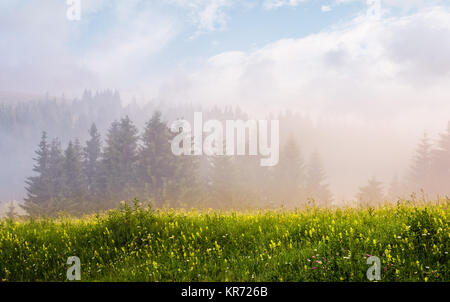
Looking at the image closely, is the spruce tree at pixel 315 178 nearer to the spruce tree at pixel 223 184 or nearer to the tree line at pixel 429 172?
the tree line at pixel 429 172

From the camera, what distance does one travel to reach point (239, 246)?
23.4 feet

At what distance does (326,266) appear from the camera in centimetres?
567

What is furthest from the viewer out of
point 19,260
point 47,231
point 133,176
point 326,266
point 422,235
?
point 133,176

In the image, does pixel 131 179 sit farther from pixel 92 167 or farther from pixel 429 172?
pixel 429 172

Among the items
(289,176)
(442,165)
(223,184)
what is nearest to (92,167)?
(223,184)

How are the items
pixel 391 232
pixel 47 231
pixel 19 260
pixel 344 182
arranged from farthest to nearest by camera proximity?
1. pixel 344 182
2. pixel 47 231
3. pixel 19 260
4. pixel 391 232

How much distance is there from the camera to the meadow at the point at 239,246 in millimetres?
5660

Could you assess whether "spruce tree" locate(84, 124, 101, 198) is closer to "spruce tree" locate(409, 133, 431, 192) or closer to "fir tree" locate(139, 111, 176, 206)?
"fir tree" locate(139, 111, 176, 206)

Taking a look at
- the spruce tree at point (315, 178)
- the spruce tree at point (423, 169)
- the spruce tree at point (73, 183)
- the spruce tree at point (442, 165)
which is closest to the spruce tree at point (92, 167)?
the spruce tree at point (73, 183)

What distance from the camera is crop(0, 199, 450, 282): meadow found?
566 centimetres

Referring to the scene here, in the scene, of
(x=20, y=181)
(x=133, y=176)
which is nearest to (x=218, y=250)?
(x=133, y=176)

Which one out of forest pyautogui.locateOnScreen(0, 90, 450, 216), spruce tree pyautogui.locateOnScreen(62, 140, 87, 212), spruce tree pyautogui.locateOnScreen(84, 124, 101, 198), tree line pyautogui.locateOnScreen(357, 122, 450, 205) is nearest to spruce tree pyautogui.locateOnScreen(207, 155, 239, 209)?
forest pyautogui.locateOnScreen(0, 90, 450, 216)
